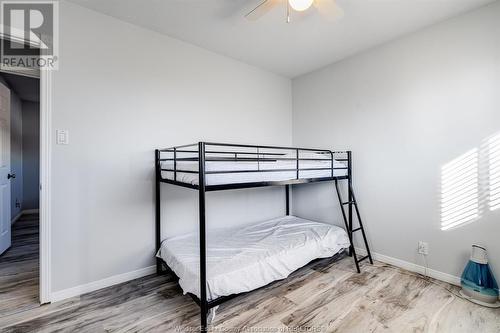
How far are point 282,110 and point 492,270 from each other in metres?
2.79

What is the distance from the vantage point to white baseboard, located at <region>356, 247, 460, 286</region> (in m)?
2.08

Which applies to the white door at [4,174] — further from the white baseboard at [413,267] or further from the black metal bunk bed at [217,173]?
the white baseboard at [413,267]

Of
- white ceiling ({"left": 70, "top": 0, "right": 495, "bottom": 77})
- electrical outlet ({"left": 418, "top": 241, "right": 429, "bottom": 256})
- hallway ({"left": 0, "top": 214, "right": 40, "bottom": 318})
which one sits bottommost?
hallway ({"left": 0, "top": 214, "right": 40, "bottom": 318})

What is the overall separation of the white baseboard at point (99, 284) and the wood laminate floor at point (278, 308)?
63 millimetres

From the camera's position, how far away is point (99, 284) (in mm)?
1994

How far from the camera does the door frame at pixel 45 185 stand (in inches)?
69.4

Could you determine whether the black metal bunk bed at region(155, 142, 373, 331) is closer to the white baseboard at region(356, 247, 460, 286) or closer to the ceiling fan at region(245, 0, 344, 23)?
the white baseboard at region(356, 247, 460, 286)

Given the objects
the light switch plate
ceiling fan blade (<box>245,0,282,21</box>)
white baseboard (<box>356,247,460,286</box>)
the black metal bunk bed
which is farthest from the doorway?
white baseboard (<box>356,247,460,286</box>)

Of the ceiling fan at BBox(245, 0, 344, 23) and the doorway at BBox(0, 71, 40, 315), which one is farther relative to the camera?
the doorway at BBox(0, 71, 40, 315)

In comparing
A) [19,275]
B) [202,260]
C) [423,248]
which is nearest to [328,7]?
[202,260]

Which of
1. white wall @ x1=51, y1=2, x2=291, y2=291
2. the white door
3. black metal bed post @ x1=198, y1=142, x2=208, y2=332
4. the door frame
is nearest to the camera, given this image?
black metal bed post @ x1=198, y1=142, x2=208, y2=332

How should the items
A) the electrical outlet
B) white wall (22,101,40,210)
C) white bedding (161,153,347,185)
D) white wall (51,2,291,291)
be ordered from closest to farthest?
white bedding (161,153,347,185), white wall (51,2,291,291), the electrical outlet, white wall (22,101,40,210)

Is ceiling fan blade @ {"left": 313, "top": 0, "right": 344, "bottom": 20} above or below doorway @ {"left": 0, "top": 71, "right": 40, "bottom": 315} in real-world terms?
above

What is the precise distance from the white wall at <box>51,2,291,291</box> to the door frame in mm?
38
